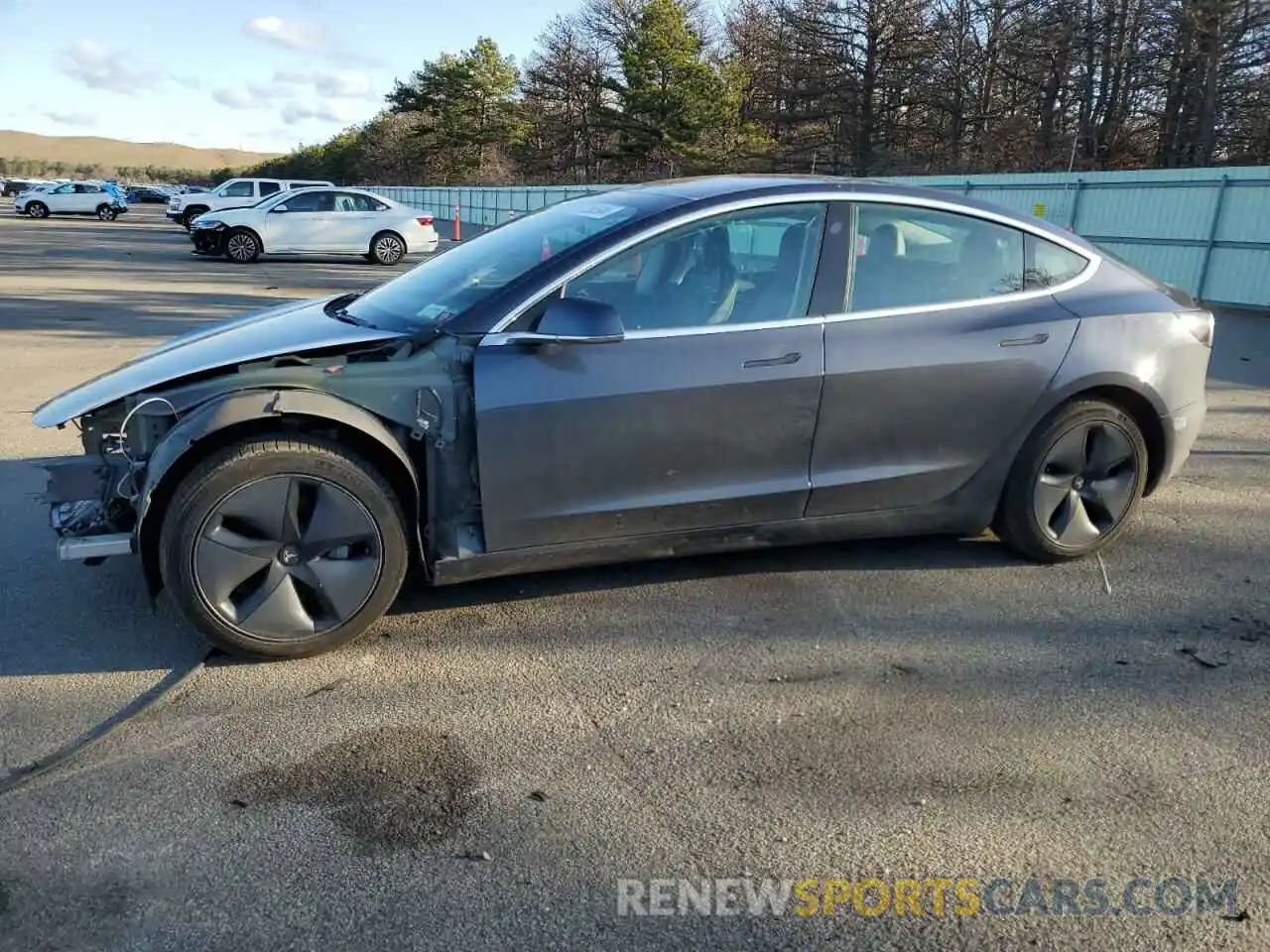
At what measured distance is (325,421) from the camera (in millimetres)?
3373

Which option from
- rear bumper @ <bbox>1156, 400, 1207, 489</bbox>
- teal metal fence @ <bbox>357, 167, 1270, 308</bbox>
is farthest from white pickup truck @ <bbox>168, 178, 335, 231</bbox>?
rear bumper @ <bbox>1156, 400, 1207, 489</bbox>

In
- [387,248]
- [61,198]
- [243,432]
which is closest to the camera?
[243,432]

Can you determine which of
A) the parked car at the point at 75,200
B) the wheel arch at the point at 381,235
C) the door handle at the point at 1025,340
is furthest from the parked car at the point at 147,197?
the door handle at the point at 1025,340

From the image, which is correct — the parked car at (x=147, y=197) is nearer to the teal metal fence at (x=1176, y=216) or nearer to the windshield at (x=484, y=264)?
the teal metal fence at (x=1176, y=216)

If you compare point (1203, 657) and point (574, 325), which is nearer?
point (574, 325)

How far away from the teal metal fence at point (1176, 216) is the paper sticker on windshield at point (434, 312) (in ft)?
34.5

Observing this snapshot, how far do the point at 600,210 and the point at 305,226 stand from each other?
725 inches

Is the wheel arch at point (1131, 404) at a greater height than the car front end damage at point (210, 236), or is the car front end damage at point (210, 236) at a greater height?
the wheel arch at point (1131, 404)

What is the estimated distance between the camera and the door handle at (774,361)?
369cm

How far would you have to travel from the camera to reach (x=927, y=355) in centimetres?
393

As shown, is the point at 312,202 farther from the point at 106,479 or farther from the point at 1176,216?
the point at 106,479

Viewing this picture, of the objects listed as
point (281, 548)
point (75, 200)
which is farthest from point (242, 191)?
point (281, 548)

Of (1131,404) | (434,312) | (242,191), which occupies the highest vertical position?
(434,312)

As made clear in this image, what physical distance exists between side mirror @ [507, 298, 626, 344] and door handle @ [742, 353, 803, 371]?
0.54 meters
